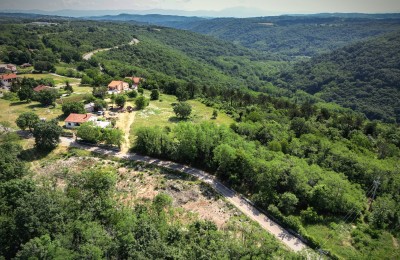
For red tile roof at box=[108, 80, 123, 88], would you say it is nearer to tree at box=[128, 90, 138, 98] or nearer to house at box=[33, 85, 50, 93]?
tree at box=[128, 90, 138, 98]

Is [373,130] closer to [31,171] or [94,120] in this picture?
[94,120]

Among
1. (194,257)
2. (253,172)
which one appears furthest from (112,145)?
(194,257)

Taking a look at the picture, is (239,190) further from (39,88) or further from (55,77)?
(55,77)

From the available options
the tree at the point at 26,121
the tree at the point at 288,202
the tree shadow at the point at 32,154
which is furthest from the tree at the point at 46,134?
the tree at the point at 288,202

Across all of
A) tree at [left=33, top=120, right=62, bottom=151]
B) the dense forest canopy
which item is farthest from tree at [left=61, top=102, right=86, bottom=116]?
tree at [left=33, top=120, right=62, bottom=151]

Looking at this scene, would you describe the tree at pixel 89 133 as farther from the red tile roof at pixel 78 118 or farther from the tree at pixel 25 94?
the tree at pixel 25 94

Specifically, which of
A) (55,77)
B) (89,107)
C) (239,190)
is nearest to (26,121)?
(89,107)
